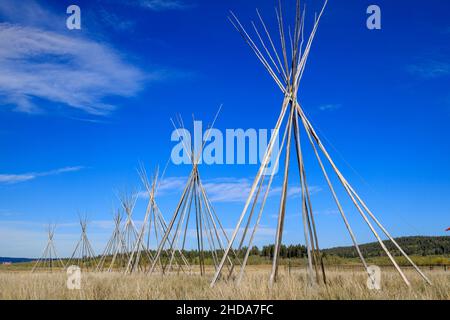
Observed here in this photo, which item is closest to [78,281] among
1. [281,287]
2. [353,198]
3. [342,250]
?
[281,287]

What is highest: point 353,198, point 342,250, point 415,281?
point 353,198

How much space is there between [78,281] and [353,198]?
4.97 m

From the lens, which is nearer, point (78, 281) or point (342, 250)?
point (78, 281)

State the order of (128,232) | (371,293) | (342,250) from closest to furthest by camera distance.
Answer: (371,293) < (128,232) < (342,250)

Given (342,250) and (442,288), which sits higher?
(442,288)

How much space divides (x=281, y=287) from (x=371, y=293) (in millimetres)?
1270

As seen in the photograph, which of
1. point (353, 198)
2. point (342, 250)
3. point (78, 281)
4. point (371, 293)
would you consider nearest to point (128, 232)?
point (78, 281)

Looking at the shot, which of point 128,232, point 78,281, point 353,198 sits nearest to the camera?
point 78,281
